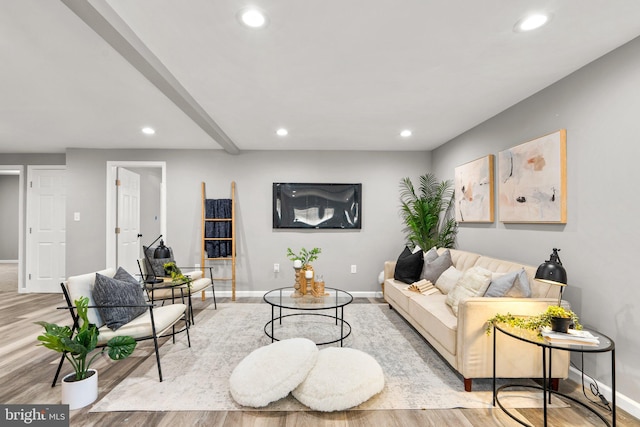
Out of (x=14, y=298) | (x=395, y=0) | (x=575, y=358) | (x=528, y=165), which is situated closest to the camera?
(x=395, y=0)

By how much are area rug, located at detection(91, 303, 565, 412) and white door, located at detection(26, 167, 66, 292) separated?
3.38m

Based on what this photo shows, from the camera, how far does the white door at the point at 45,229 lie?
5.22m

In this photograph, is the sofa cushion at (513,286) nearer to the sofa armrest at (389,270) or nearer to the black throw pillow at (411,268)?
the black throw pillow at (411,268)

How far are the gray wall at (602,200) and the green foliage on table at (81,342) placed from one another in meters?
3.19

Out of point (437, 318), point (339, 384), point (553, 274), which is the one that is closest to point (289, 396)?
point (339, 384)

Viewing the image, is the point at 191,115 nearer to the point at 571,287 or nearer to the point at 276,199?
the point at 276,199

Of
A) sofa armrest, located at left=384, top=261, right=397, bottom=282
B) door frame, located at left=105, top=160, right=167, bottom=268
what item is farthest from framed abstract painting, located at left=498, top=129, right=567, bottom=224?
door frame, located at left=105, top=160, right=167, bottom=268

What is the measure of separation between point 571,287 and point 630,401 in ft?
2.52

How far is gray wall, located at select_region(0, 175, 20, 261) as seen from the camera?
8.77m

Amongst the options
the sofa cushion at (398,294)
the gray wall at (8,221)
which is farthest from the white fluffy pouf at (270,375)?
the gray wall at (8,221)

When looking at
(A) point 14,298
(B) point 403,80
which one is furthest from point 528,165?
(A) point 14,298

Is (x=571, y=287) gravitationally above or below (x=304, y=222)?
below

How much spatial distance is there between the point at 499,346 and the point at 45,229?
670 cm

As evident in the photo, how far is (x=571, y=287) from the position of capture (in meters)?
2.44
